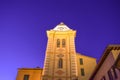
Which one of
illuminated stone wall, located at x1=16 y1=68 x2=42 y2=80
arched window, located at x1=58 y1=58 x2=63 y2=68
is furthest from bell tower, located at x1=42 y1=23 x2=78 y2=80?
illuminated stone wall, located at x1=16 y1=68 x2=42 y2=80

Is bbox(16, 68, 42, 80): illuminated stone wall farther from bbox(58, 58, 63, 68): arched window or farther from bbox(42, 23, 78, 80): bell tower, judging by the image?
bbox(58, 58, 63, 68): arched window

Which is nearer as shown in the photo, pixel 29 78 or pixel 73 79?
pixel 73 79

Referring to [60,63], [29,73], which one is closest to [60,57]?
[60,63]

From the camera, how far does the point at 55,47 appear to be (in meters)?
35.8

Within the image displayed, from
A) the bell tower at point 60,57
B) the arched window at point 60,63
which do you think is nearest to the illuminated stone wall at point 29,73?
the bell tower at point 60,57

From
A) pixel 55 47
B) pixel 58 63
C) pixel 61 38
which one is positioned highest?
pixel 61 38

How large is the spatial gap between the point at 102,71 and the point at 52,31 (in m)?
19.3

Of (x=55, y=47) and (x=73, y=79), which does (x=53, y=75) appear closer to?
(x=73, y=79)

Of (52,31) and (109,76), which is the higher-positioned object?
(52,31)

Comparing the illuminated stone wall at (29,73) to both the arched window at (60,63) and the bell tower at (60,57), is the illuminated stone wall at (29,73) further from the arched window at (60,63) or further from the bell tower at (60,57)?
the arched window at (60,63)

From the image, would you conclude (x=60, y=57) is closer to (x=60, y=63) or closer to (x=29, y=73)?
(x=60, y=63)

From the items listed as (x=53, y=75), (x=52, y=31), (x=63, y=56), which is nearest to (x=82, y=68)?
(x=63, y=56)

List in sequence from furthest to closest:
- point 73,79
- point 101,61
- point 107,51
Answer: point 73,79, point 101,61, point 107,51

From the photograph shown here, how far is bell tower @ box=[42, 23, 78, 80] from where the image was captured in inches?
1199
